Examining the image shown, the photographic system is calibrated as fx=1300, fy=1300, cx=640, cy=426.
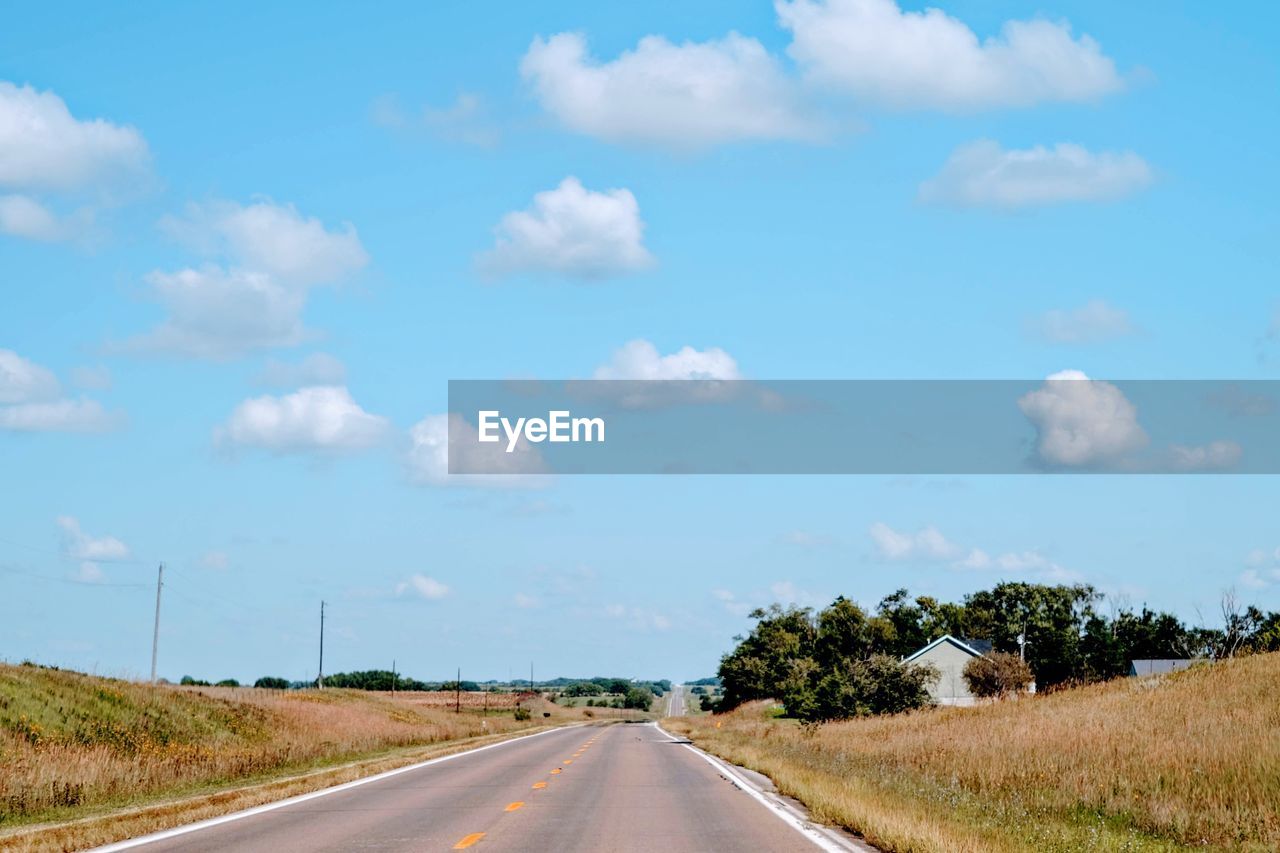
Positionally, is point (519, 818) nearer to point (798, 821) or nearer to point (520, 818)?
point (520, 818)

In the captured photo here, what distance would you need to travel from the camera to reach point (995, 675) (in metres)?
88.4

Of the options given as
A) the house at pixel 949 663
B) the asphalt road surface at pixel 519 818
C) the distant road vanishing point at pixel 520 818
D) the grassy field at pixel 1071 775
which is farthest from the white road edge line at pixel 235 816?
the house at pixel 949 663

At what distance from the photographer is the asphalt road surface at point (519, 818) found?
16.0m

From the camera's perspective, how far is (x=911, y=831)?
15.9m

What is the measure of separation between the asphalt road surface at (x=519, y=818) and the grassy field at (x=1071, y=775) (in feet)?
5.63

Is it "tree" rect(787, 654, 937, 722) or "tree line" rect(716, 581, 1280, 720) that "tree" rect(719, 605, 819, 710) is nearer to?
"tree line" rect(716, 581, 1280, 720)

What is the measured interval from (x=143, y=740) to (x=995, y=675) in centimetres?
6184

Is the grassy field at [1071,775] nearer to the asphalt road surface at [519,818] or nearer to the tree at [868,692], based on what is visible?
the asphalt road surface at [519,818]

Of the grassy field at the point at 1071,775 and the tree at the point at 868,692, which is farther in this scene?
the tree at the point at 868,692

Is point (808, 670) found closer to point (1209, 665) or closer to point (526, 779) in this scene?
point (1209, 665)

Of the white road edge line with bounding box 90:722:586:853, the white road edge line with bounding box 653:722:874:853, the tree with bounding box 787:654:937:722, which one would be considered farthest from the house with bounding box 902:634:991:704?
the white road edge line with bounding box 653:722:874:853

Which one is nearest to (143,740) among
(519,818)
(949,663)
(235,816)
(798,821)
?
(235,816)

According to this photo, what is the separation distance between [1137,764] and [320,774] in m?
17.8

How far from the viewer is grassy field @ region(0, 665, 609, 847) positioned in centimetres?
2350
